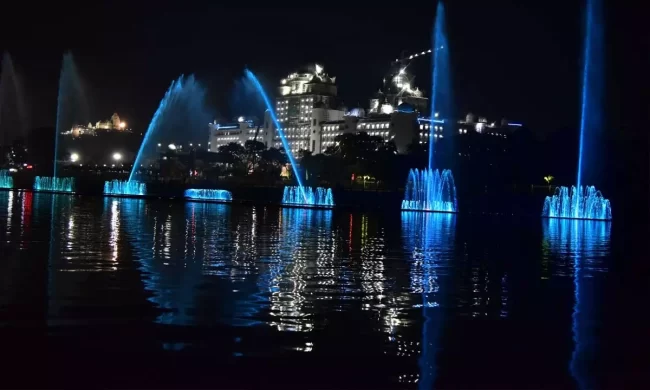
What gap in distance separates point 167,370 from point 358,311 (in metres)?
3.96

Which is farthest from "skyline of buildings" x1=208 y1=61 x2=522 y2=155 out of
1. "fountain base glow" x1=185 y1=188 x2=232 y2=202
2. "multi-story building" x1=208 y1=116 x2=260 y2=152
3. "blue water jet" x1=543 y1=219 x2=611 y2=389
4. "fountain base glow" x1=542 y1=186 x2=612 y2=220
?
"blue water jet" x1=543 y1=219 x2=611 y2=389

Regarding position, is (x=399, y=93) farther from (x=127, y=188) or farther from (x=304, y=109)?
(x=127, y=188)

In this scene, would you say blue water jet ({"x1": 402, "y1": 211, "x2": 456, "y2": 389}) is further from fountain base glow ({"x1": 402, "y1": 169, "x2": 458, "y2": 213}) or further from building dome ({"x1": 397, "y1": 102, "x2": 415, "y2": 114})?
building dome ({"x1": 397, "y1": 102, "x2": 415, "y2": 114})

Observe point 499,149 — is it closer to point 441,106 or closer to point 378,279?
point 441,106

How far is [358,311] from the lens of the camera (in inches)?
429

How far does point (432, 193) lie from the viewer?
54062 millimetres


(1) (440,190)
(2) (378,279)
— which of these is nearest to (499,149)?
(1) (440,190)

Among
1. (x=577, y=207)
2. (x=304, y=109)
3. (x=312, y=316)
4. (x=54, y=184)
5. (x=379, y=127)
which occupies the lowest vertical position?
(x=312, y=316)

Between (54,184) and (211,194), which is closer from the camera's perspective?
(211,194)

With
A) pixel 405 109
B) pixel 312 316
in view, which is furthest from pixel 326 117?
pixel 312 316

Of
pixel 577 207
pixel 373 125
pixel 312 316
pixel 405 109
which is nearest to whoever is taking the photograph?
pixel 312 316

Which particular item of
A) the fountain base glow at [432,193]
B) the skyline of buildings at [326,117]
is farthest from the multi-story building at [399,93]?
the fountain base glow at [432,193]

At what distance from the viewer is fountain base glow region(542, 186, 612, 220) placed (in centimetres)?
4647

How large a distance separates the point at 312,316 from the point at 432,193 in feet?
146
